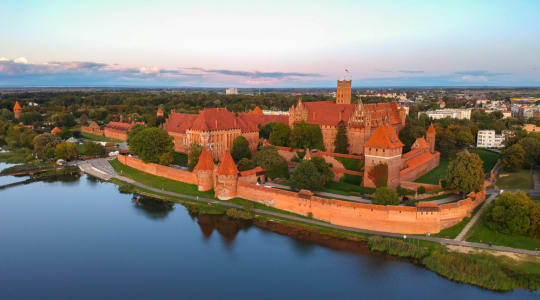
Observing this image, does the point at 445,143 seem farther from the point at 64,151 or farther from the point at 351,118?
the point at 64,151


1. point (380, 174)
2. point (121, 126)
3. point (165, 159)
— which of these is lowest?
point (165, 159)

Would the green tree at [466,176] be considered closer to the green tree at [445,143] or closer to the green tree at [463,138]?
the green tree at [445,143]

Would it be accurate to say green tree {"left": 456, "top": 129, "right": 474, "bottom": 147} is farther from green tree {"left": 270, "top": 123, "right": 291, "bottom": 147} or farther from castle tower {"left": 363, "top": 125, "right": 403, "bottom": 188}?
green tree {"left": 270, "top": 123, "right": 291, "bottom": 147}

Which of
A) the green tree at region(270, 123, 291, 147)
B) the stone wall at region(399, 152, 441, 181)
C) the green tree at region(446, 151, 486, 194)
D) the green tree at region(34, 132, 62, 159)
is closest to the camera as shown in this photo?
the green tree at region(446, 151, 486, 194)

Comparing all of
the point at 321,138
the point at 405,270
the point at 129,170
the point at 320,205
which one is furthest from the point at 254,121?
the point at 405,270

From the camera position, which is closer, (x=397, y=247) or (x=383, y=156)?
(x=397, y=247)

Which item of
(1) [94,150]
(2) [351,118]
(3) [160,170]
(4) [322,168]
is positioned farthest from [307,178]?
(1) [94,150]

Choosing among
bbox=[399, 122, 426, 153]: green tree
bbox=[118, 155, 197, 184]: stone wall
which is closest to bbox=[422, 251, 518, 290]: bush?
bbox=[118, 155, 197, 184]: stone wall
